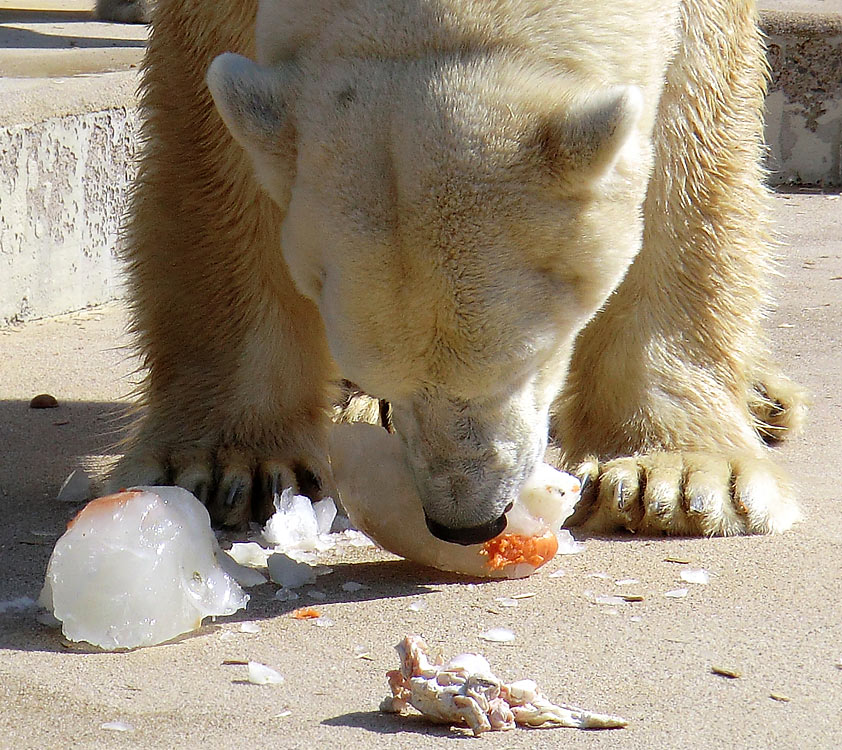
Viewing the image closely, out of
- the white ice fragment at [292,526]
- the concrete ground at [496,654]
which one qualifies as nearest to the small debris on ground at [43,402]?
the concrete ground at [496,654]

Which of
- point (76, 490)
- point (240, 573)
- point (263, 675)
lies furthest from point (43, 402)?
point (263, 675)

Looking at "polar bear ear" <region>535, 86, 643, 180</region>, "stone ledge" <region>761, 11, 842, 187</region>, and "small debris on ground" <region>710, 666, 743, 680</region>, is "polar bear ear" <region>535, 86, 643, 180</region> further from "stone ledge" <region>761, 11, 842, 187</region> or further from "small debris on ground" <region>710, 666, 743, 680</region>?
"stone ledge" <region>761, 11, 842, 187</region>

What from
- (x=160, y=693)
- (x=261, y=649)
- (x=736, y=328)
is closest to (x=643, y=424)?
(x=736, y=328)

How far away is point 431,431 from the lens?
2.26 metres

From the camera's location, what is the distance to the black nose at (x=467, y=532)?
7.43 ft

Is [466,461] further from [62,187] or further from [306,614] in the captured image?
→ [62,187]

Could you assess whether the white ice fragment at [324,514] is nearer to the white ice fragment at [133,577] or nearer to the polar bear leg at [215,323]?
the polar bear leg at [215,323]

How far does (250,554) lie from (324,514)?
0.21 meters

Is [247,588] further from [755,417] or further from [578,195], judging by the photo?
[755,417]

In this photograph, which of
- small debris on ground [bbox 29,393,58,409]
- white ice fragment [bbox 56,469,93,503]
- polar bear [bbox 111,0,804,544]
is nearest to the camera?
polar bear [bbox 111,0,804,544]

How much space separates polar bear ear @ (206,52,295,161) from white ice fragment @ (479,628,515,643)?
821 mm

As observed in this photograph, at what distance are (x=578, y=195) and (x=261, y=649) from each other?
83 centimetres

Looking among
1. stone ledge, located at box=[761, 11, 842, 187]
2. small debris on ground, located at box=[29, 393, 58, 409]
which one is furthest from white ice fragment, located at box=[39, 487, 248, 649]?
stone ledge, located at box=[761, 11, 842, 187]

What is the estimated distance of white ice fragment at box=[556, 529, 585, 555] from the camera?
8.64ft
